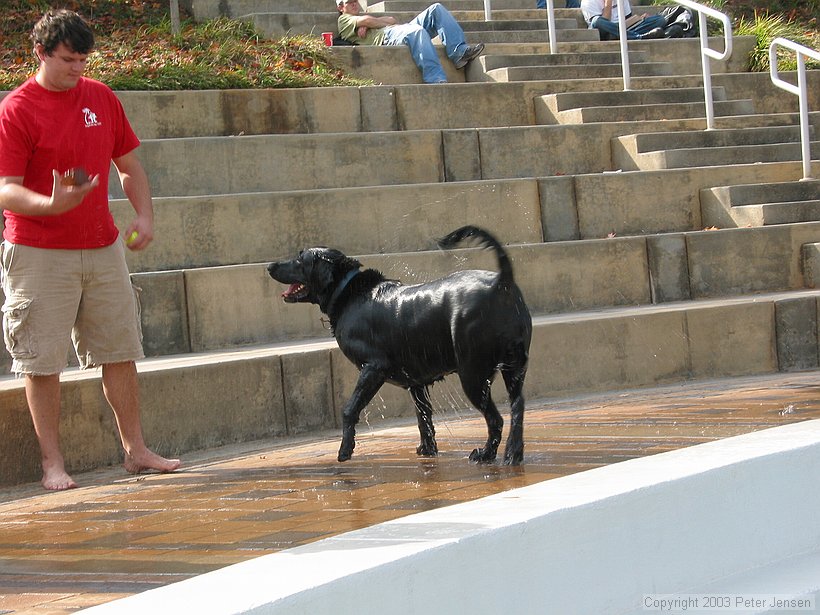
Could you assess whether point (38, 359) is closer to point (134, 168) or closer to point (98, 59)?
point (134, 168)

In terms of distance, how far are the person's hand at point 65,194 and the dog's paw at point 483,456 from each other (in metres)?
2.05

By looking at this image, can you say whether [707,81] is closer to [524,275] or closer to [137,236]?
[524,275]

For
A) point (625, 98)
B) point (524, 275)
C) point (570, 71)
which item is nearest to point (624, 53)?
point (625, 98)

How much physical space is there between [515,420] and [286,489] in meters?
1.04

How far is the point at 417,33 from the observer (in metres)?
11.5

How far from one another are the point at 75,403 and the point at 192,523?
194 centimetres

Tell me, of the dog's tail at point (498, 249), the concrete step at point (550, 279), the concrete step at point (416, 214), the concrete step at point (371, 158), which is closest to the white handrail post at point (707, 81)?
the concrete step at point (371, 158)

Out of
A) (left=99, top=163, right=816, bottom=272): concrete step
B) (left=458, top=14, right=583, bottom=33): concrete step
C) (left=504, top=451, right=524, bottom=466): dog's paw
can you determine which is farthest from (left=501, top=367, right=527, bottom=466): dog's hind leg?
(left=458, top=14, right=583, bottom=33): concrete step

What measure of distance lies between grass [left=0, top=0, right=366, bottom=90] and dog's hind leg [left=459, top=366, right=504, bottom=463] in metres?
5.23

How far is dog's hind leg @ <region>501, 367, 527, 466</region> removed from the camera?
16.8 feet

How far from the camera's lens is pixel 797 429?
370cm

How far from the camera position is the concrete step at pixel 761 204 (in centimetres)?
960

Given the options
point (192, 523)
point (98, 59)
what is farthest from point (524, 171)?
point (192, 523)

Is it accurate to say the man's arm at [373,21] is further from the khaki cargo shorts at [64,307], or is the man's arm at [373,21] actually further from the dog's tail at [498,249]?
the dog's tail at [498,249]
